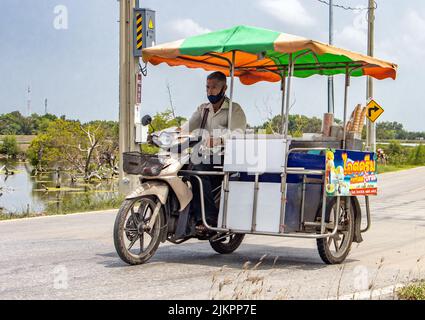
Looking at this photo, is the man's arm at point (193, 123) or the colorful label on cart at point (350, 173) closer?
the colorful label on cart at point (350, 173)

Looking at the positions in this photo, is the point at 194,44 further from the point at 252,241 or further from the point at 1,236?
the point at 1,236

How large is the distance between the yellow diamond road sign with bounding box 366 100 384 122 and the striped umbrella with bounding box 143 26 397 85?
86.7 feet

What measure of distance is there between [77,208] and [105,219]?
2.66 m

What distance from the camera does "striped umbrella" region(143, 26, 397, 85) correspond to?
9008 millimetres

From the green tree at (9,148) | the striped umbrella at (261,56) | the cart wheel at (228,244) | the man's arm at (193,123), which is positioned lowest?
the green tree at (9,148)

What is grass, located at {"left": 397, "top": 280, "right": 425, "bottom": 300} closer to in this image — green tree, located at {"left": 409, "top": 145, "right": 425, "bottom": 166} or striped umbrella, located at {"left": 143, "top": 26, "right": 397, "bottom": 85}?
striped umbrella, located at {"left": 143, "top": 26, "right": 397, "bottom": 85}

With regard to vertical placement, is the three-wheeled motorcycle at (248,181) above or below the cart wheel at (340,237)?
above

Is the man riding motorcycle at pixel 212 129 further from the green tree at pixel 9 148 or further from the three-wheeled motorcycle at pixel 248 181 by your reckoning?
the green tree at pixel 9 148

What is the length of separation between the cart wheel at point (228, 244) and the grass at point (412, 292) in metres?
3.48

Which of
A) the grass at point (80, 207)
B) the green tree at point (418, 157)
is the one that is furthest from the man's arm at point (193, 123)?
the green tree at point (418, 157)

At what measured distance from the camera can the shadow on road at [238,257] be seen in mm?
9664

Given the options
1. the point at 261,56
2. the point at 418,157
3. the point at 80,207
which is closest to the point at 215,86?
the point at 261,56

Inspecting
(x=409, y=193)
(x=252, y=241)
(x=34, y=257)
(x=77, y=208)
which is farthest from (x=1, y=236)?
(x=409, y=193)
